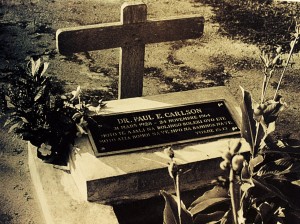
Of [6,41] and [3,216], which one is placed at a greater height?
[6,41]

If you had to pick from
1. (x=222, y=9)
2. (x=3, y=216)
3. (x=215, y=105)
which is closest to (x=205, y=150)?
Answer: (x=215, y=105)

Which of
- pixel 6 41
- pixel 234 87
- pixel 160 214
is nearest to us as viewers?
pixel 160 214

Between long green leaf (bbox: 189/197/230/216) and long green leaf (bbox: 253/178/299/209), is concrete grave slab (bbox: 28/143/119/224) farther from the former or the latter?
long green leaf (bbox: 253/178/299/209)

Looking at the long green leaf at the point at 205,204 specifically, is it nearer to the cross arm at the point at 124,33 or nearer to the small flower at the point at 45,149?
the small flower at the point at 45,149

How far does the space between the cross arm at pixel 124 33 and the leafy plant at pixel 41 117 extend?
389 millimetres

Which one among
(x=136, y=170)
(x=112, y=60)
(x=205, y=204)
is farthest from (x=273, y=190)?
(x=112, y=60)

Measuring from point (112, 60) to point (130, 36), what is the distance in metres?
1.70

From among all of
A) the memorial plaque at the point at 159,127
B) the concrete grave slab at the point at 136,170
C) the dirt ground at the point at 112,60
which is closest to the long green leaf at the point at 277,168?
the concrete grave slab at the point at 136,170

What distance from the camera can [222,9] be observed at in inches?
275

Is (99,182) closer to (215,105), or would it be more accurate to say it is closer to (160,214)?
(160,214)

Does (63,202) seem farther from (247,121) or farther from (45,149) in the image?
(247,121)

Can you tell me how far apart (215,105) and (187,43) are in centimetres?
231

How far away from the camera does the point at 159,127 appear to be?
12.3ft

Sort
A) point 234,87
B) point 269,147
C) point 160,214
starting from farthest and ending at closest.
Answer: point 234,87
point 160,214
point 269,147
